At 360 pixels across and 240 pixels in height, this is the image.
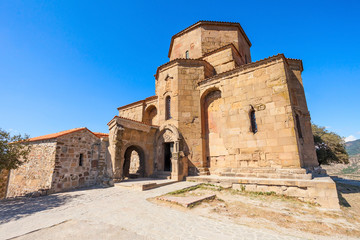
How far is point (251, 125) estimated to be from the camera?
9672mm

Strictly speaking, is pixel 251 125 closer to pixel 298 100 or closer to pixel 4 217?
pixel 298 100

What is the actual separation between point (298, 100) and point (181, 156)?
8.90 metres

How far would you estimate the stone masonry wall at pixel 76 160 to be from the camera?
8031 mm

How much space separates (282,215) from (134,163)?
12.9 m

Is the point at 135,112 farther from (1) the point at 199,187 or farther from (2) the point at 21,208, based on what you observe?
(2) the point at 21,208

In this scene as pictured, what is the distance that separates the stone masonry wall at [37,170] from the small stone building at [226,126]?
2.83 metres

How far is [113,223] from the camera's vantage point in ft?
12.9

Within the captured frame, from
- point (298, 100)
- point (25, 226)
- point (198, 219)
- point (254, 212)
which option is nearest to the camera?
point (25, 226)

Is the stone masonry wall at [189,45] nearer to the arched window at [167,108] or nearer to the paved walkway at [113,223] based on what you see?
the arched window at [167,108]

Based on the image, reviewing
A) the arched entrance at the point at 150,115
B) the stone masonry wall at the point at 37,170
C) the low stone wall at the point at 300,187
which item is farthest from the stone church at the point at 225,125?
the arched entrance at the point at 150,115

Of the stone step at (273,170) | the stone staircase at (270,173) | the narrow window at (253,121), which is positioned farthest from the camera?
the narrow window at (253,121)

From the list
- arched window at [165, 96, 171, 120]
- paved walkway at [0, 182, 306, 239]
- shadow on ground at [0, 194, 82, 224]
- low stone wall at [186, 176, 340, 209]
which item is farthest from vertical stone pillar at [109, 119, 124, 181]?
low stone wall at [186, 176, 340, 209]

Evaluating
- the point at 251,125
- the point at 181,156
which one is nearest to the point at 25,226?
the point at 181,156

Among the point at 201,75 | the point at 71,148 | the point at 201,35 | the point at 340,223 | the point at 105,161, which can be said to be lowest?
the point at 340,223
